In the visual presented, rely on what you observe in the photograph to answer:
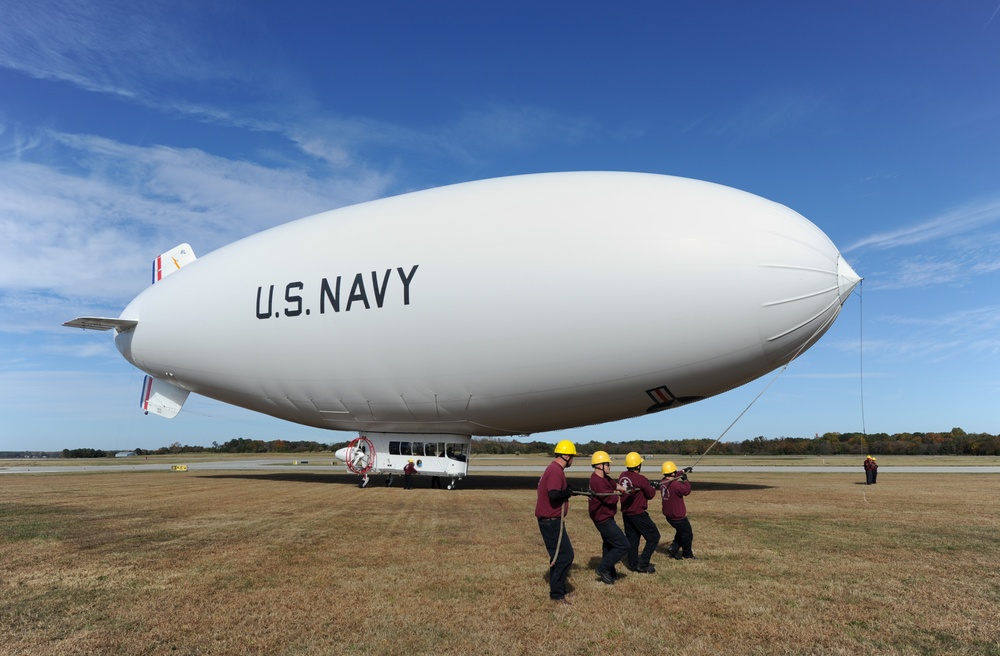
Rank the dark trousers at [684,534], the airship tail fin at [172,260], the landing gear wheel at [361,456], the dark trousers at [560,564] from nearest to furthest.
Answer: the dark trousers at [560,564] < the dark trousers at [684,534] < the landing gear wheel at [361,456] < the airship tail fin at [172,260]

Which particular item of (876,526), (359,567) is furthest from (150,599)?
(876,526)

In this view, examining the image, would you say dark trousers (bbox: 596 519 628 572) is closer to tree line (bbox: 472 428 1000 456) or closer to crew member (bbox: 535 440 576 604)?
crew member (bbox: 535 440 576 604)

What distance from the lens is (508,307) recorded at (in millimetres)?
15398

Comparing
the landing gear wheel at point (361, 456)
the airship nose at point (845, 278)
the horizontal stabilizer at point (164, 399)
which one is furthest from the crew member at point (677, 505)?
the horizontal stabilizer at point (164, 399)

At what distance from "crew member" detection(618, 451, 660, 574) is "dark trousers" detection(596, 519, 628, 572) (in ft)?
2.47

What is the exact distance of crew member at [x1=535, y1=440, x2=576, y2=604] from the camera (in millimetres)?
7383

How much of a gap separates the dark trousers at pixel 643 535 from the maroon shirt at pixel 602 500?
1.07m

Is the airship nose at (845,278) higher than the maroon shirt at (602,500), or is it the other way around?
the airship nose at (845,278)

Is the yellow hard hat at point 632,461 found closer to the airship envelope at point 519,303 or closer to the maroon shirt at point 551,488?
the maroon shirt at point 551,488

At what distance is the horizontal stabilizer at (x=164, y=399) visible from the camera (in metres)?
25.0

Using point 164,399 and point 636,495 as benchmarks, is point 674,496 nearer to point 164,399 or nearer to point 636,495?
point 636,495

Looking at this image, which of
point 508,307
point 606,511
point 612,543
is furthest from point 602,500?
point 508,307

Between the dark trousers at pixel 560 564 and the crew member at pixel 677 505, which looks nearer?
the dark trousers at pixel 560 564

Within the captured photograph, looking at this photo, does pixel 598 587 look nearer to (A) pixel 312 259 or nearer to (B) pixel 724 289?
(B) pixel 724 289
